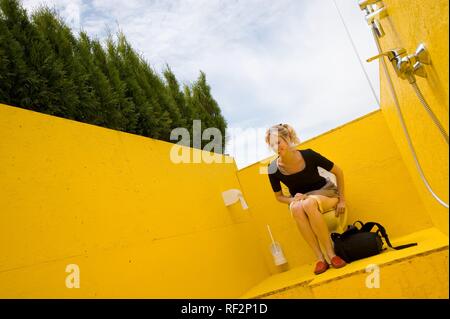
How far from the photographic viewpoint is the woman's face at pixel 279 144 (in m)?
2.80

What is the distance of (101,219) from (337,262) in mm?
1462

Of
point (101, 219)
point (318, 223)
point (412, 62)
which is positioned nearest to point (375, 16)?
point (412, 62)

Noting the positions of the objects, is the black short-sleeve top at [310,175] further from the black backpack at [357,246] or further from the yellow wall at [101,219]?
the yellow wall at [101,219]

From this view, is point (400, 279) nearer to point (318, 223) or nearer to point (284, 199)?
point (318, 223)

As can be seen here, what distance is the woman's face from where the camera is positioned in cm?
280

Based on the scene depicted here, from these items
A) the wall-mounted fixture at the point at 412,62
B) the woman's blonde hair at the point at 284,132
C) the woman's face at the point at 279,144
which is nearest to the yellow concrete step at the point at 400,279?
the wall-mounted fixture at the point at 412,62

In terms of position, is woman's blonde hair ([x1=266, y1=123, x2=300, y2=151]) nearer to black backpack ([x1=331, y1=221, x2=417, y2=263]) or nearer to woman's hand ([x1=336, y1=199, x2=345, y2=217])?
woman's hand ([x1=336, y1=199, x2=345, y2=217])

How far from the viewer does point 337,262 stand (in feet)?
7.30

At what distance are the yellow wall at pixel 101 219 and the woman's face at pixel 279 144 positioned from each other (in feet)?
2.88

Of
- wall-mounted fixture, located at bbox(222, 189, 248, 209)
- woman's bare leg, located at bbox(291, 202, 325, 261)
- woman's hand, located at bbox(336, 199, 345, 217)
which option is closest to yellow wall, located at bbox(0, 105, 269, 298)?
wall-mounted fixture, located at bbox(222, 189, 248, 209)

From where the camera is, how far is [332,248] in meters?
2.36
